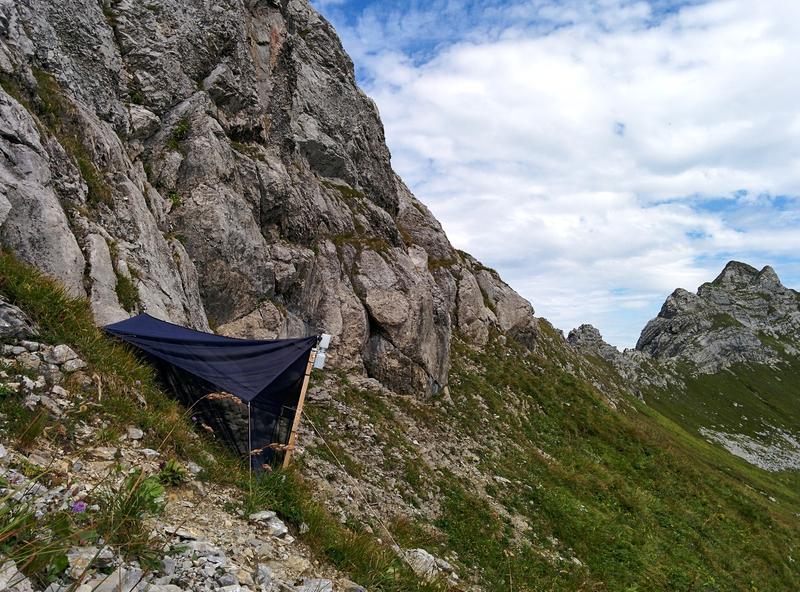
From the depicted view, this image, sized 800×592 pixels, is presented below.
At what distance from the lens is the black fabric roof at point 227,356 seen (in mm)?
11203

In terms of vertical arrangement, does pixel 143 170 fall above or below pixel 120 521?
above

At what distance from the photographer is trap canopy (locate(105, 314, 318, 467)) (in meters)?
10.9

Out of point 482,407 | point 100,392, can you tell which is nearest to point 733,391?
point 482,407

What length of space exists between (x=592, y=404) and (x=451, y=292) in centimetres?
1672

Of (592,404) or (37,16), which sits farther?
(592,404)

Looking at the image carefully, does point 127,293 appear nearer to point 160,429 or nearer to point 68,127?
point 68,127

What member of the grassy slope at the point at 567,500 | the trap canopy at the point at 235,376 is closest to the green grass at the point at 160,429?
the trap canopy at the point at 235,376

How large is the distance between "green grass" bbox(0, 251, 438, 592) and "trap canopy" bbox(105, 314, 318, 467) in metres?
0.76

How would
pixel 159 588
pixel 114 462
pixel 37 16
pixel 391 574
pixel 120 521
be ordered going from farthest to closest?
pixel 37 16 < pixel 391 574 < pixel 114 462 < pixel 120 521 < pixel 159 588

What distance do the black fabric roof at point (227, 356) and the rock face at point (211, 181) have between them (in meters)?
2.51

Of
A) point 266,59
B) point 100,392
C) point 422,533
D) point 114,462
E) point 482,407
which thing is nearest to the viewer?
point 114,462

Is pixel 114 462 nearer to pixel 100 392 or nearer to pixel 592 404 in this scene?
pixel 100 392

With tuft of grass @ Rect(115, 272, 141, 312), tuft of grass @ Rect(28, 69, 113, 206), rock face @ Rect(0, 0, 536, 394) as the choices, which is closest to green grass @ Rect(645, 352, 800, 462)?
rock face @ Rect(0, 0, 536, 394)

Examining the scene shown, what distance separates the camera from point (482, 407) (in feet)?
107
